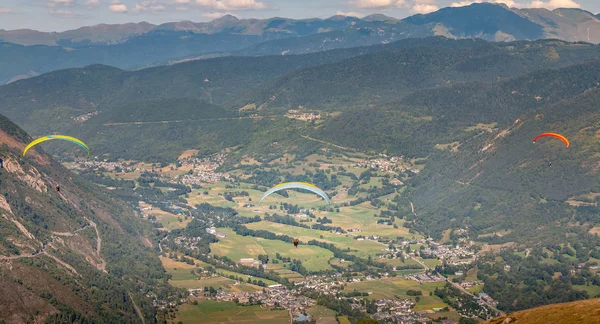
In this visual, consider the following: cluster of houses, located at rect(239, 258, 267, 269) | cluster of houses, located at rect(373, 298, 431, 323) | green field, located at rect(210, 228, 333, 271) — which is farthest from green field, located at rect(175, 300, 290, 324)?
green field, located at rect(210, 228, 333, 271)

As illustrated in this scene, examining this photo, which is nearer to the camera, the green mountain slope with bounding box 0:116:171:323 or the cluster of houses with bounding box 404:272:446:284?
the green mountain slope with bounding box 0:116:171:323

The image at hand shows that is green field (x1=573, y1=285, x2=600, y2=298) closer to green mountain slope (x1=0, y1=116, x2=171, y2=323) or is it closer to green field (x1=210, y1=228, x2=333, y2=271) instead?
green field (x1=210, y1=228, x2=333, y2=271)

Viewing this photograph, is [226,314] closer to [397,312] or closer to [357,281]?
[397,312]

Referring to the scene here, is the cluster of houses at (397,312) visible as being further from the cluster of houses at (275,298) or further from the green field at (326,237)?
the green field at (326,237)

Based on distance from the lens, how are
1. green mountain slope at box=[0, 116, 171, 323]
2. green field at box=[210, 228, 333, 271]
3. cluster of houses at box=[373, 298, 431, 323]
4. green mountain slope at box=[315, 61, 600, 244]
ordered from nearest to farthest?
green mountain slope at box=[0, 116, 171, 323] < cluster of houses at box=[373, 298, 431, 323] < green field at box=[210, 228, 333, 271] < green mountain slope at box=[315, 61, 600, 244]

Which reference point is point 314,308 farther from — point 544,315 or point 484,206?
point 484,206

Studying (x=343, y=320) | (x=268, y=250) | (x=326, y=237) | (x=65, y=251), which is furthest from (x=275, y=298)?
→ (x=326, y=237)

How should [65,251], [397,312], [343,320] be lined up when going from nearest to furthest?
[343,320], [397,312], [65,251]
